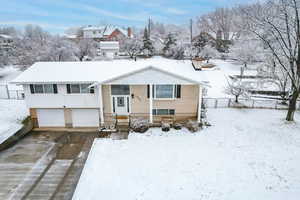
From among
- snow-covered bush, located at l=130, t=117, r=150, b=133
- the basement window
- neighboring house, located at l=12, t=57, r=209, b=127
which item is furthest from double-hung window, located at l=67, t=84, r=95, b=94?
the basement window

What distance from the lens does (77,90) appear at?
15.5 m

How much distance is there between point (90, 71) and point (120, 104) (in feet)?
11.7

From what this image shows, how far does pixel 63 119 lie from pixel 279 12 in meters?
17.6

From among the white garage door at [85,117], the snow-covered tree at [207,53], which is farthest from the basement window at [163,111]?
the snow-covered tree at [207,53]

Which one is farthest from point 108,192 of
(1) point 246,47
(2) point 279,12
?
(1) point 246,47

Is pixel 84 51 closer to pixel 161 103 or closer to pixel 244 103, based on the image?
pixel 161 103

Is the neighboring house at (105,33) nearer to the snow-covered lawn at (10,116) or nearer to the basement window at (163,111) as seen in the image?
the snow-covered lawn at (10,116)

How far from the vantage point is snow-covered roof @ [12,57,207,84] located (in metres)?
14.9

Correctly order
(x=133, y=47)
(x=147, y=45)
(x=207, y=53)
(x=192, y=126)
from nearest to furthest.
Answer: (x=192, y=126) → (x=207, y=53) → (x=147, y=45) → (x=133, y=47)

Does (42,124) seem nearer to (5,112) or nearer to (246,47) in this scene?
(5,112)

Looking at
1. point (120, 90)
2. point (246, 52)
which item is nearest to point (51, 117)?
point (120, 90)

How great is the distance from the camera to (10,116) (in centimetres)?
1677

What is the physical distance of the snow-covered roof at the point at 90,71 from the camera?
14930mm

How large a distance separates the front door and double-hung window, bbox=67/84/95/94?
6.01ft
